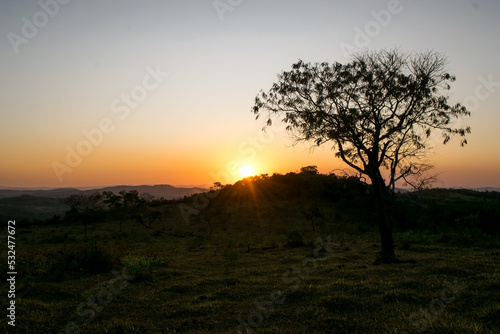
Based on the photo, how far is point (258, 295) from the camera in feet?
32.7

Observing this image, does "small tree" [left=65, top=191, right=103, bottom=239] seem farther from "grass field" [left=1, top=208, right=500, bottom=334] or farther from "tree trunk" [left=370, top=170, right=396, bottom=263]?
"tree trunk" [left=370, top=170, right=396, bottom=263]

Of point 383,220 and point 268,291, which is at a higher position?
point 383,220

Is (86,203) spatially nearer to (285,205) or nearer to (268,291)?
(285,205)

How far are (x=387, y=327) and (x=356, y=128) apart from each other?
1092 cm

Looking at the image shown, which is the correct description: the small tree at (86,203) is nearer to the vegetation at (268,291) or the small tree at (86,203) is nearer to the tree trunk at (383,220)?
the vegetation at (268,291)

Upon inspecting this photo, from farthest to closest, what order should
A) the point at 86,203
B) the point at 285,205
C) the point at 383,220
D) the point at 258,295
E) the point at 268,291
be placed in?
the point at 285,205, the point at 86,203, the point at 383,220, the point at 268,291, the point at 258,295

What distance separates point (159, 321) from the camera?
8070 mm

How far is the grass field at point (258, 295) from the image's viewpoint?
7371 millimetres

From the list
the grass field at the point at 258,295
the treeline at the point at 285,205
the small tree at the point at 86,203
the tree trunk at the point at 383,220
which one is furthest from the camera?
the small tree at the point at 86,203

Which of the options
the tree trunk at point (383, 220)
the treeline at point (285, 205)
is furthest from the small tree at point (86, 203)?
the tree trunk at point (383, 220)

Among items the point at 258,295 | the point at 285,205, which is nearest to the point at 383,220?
the point at 258,295

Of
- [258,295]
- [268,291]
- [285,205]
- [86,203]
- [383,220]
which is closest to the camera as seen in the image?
[258,295]

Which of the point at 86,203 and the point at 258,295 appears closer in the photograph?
the point at 258,295

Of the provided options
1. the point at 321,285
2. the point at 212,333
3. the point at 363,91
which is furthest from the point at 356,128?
the point at 212,333
